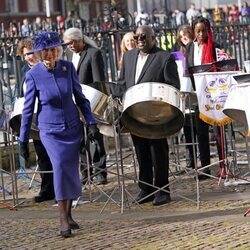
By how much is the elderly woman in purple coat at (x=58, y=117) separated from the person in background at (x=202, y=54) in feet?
7.94

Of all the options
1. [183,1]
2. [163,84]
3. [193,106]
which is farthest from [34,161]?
[183,1]

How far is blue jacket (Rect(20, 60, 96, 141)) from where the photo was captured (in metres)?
7.95

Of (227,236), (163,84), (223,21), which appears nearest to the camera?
(227,236)

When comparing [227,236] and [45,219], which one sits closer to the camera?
[227,236]

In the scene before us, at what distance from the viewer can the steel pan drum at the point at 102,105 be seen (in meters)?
8.81

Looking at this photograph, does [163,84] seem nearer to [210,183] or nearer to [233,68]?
[233,68]

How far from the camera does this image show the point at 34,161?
13.0 meters

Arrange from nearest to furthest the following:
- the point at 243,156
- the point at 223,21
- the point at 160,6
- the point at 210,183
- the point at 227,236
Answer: the point at 227,236 < the point at 210,183 < the point at 243,156 < the point at 223,21 < the point at 160,6

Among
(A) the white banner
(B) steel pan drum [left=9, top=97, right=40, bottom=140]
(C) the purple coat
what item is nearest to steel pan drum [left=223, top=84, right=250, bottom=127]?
(A) the white banner

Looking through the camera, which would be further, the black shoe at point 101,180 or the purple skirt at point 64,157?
the black shoe at point 101,180

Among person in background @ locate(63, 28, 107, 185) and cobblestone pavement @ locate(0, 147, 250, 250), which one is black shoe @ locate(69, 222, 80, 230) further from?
person in background @ locate(63, 28, 107, 185)

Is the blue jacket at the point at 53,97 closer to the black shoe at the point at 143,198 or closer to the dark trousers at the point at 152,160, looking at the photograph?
the dark trousers at the point at 152,160

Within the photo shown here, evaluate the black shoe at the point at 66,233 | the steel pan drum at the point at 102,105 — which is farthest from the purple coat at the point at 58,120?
the steel pan drum at the point at 102,105

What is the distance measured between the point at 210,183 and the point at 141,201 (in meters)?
1.30
